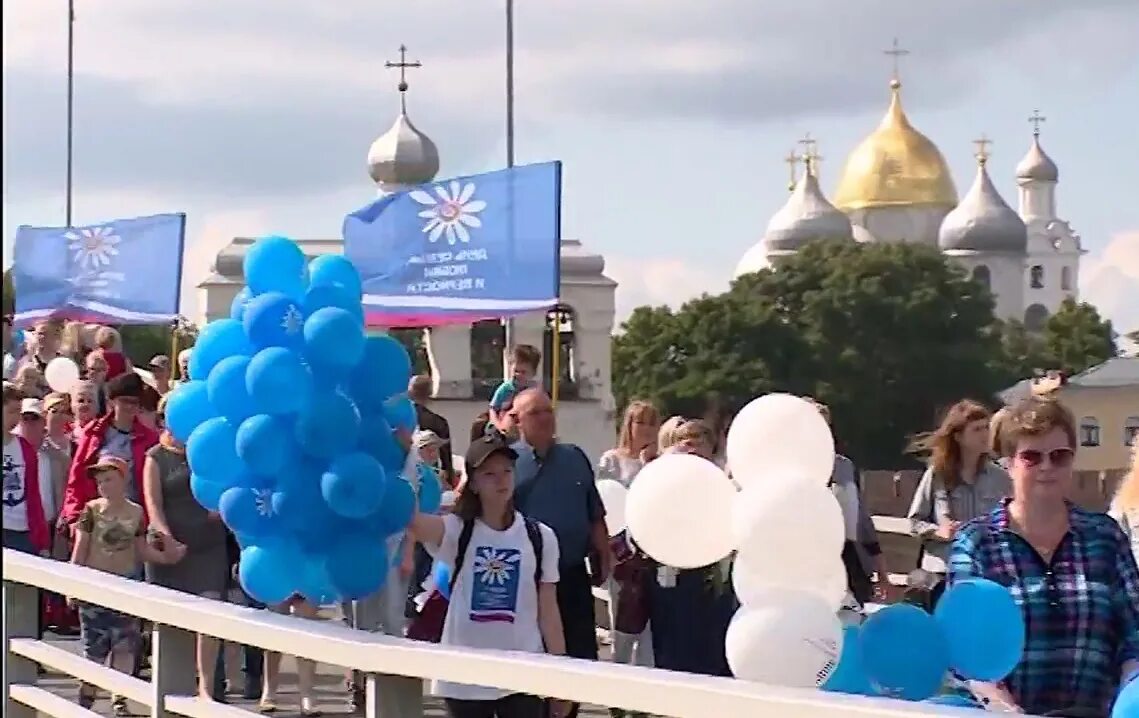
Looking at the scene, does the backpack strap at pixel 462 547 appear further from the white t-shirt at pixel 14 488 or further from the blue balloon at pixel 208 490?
the white t-shirt at pixel 14 488

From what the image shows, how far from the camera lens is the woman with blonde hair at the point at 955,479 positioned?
9.77 m

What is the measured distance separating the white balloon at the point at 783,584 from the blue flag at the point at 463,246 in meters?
6.66

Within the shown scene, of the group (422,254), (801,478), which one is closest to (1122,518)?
(801,478)

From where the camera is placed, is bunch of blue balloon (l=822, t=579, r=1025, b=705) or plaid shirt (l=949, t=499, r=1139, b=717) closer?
bunch of blue balloon (l=822, t=579, r=1025, b=705)

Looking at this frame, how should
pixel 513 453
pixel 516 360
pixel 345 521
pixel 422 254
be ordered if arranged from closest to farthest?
pixel 513 453
pixel 345 521
pixel 516 360
pixel 422 254

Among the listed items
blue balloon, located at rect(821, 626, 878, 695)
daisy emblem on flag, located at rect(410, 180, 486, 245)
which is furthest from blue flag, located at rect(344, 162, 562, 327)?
blue balloon, located at rect(821, 626, 878, 695)

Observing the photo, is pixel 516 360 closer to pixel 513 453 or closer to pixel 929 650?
pixel 513 453

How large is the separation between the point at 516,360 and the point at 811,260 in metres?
88.4

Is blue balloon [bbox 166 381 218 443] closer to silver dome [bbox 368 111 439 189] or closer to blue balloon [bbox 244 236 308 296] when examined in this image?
blue balloon [bbox 244 236 308 296]

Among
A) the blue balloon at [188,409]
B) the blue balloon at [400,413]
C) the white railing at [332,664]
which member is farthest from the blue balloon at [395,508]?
the white railing at [332,664]

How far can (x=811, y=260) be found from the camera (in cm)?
10050

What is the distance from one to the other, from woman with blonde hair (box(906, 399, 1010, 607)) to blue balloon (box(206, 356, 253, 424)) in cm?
261

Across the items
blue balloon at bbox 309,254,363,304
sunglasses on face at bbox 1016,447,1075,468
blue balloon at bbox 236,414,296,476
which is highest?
blue balloon at bbox 309,254,363,304

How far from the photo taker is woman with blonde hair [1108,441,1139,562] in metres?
6.82
